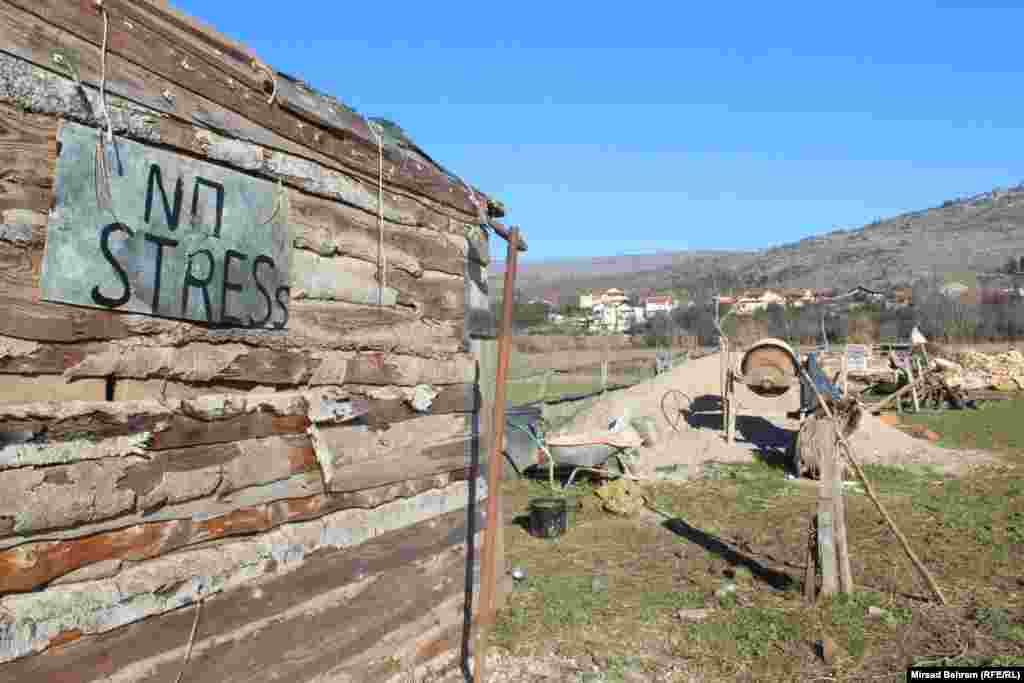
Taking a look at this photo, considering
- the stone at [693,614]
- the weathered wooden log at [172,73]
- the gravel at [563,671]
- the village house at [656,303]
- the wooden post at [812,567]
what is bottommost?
the gravel at [563,671]

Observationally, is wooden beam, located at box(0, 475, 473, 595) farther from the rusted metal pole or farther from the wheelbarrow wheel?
the wheelbarrow wheel

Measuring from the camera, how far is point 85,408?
2.54 meters

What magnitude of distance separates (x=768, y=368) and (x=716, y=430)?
212 cm

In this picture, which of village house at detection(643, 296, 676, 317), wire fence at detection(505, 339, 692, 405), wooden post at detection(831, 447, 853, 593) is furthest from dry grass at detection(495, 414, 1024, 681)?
village house at detection(643, 296, 676, 317)

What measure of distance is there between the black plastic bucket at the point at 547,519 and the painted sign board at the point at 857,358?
1703 centimetres

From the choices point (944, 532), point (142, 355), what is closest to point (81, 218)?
point (142, 355)

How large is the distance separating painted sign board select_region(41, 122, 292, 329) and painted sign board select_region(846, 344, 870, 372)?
75.3 ft

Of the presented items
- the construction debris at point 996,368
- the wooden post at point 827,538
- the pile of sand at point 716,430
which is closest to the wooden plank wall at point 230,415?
the wooden post at point 827,538

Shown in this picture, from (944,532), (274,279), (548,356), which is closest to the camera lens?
(274,279)

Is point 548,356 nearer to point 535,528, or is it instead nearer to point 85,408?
point 535,528

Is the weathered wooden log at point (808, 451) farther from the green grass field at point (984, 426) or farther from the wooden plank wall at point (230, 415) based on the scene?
the wooden plank wall at point (230, 415)

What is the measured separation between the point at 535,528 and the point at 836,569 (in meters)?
3.48

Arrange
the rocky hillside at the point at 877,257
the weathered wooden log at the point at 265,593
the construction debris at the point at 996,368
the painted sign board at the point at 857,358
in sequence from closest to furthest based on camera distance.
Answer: the weathered wooden log at the point at 265,593
the painted sign board at the point at 857,358
the construction debris at the point at 996,368
the rocky hillside at the point at 877,257

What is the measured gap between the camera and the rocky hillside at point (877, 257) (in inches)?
2510
